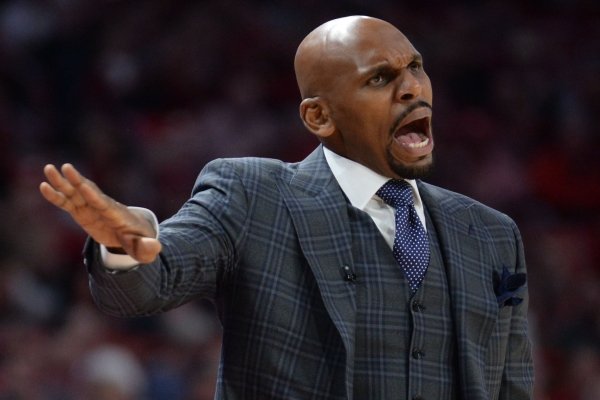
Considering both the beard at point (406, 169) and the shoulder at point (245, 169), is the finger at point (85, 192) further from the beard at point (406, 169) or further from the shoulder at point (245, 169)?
the beard at point (406, 169)

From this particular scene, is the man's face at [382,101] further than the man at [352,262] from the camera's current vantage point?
Yes

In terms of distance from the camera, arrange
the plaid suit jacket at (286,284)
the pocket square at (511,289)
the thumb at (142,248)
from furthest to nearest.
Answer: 1. the pocket square at (511,289)
2. the plaid suit jacket at (286,284)
3. the thumb at (142,248)

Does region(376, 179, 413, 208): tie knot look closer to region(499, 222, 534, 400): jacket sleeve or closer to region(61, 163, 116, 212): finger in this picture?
region(499, 222, 534, 400): jacket sleeve

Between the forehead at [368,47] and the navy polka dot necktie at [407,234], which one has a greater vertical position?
the forehead at [368,47]

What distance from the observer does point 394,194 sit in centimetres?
229

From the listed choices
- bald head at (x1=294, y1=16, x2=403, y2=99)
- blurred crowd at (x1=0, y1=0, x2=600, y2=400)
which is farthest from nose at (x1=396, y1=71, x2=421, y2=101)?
blurred crowd at (x1=0, y1=0, x2=600, y2=400)

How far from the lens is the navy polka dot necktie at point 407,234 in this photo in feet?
7.29

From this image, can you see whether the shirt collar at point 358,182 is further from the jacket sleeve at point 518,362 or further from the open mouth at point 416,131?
the jacket sleeve at point 518,362

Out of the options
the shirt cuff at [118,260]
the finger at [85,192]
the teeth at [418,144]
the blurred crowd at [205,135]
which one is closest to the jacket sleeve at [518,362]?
the teeth at [418,144]

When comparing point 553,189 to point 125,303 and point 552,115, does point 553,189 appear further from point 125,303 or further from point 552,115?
point 125,303

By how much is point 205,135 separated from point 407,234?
3774 mm

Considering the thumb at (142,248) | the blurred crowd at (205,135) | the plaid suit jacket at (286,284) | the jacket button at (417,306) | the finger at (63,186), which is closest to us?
the finger at (63,186)

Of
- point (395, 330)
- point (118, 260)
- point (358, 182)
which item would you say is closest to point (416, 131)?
point (358, 182)

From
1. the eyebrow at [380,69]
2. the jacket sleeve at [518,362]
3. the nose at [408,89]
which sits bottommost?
the jacket sleeve at [518,362]
